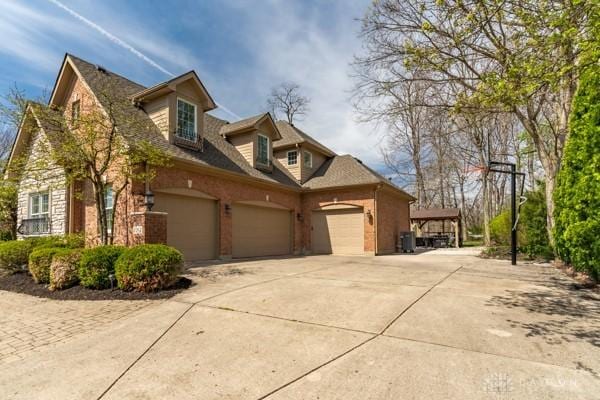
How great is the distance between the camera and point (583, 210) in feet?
23.8

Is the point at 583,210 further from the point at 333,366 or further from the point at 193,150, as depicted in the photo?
the point at 193,150

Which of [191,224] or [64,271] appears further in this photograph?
[191,224]

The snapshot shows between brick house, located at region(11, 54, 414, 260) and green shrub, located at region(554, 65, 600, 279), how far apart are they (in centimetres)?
765

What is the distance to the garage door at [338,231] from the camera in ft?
51.0

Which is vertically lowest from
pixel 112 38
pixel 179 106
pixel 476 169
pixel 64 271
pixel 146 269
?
pixel 64 271

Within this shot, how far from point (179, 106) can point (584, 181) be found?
12.3 m

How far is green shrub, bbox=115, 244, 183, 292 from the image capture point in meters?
6.41

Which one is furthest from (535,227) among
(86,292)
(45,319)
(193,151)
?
(45,319)

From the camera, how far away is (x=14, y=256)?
30.8 ft

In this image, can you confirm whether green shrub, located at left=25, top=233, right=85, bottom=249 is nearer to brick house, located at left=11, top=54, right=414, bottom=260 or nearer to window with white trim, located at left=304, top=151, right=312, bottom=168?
brick house, located at left=11, top=54, right=414, bottom=260

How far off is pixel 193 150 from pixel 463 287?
1003cm

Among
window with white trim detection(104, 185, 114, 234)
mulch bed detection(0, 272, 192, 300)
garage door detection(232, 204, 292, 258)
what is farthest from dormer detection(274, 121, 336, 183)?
mulch bed detection(0, 272, 192, 300)

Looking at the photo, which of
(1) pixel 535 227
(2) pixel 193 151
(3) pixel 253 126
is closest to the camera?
(2) pixel 193 151

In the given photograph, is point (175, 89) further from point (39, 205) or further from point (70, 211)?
point (39, 205)
